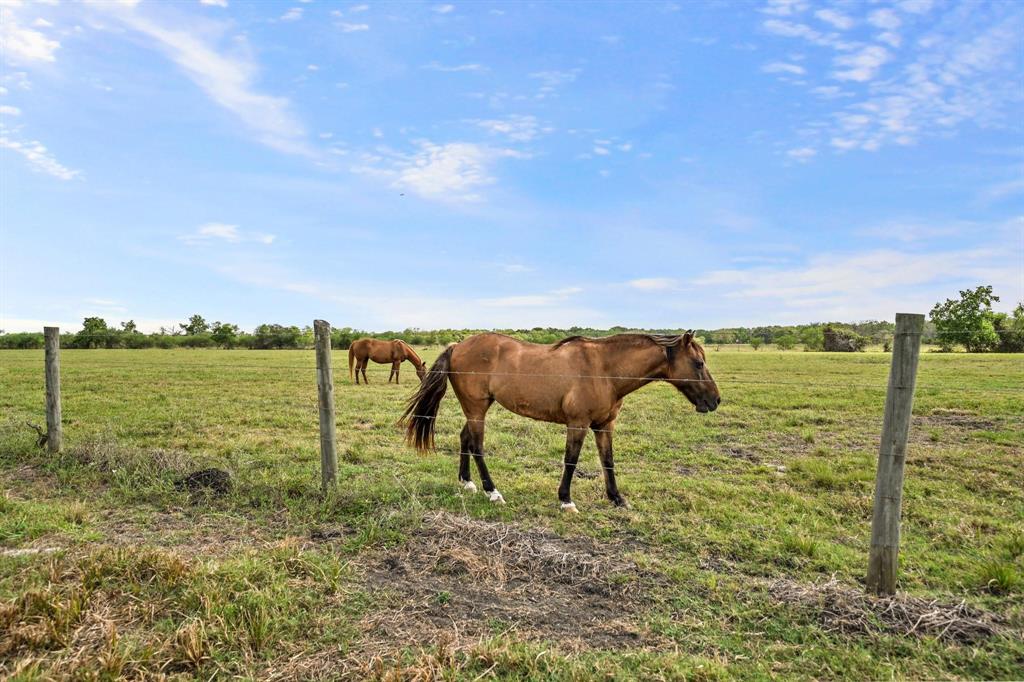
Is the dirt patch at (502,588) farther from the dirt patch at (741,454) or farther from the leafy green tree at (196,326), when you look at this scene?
the leafy green tree at (196,326)

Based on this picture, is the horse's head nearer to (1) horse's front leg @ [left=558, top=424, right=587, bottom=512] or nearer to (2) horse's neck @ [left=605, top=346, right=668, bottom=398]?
(2) horse's neck @ [left=605, top=346, right=668, bottom=398]

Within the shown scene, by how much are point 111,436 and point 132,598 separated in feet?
17.8

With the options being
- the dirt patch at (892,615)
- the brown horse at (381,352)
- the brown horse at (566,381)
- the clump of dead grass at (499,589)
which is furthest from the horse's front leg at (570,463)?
the brown horse at (381,352)

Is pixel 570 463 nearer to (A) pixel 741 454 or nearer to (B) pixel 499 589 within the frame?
(B) pixel 499 589

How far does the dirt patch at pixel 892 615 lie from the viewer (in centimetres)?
311

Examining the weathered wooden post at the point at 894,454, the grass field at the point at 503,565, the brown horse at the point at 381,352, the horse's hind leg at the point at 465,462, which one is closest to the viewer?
the grass field at the point at 503,565

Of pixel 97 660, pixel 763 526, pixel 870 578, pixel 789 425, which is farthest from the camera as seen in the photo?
pixel 789 425

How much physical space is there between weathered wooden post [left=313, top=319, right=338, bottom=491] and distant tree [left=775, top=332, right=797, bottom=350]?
55.1m

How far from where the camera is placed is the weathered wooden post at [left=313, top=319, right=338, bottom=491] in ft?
17.5

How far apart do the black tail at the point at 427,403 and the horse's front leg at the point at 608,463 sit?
186 centimetres

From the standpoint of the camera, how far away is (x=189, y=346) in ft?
177

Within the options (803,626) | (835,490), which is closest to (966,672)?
(803,626)

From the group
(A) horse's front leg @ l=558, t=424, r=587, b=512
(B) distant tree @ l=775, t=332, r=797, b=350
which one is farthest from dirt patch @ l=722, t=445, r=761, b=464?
(B) distant tree @ l=775, t=332, r=797, b=350

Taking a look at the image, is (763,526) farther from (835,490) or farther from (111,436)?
(111,436)
